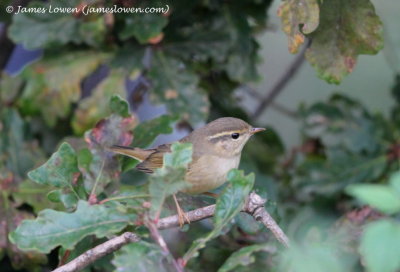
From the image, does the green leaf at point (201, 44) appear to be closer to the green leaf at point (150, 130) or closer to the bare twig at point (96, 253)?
the green leaf at point (150, 130)

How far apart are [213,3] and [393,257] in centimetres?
252

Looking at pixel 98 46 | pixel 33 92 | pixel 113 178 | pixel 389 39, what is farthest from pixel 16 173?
pixel 389 39

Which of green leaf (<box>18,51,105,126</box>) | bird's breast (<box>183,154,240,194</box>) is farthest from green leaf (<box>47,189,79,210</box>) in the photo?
green leaf (<box>18,51,105,126</box>)

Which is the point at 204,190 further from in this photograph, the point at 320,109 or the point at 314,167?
the point at 320,109

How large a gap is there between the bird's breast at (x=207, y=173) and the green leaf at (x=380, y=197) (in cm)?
165

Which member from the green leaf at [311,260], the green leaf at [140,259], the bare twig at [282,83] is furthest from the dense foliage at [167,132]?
the green leaf at [311,260]

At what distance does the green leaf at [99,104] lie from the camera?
9.94 feet

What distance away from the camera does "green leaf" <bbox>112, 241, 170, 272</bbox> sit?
4.89 ft

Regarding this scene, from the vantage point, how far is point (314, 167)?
11.7 ft

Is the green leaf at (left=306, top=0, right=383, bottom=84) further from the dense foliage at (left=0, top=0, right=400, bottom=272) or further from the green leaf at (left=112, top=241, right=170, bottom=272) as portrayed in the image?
the green leaf at (left=112, top=241, right=170, bottom=272)

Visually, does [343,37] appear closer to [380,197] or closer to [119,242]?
[119,242]

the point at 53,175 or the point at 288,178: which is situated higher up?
the point at 53,175

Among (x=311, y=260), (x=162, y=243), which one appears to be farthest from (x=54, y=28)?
(x=311, y=260)

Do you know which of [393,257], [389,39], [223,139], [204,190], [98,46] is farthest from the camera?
[389,39]
